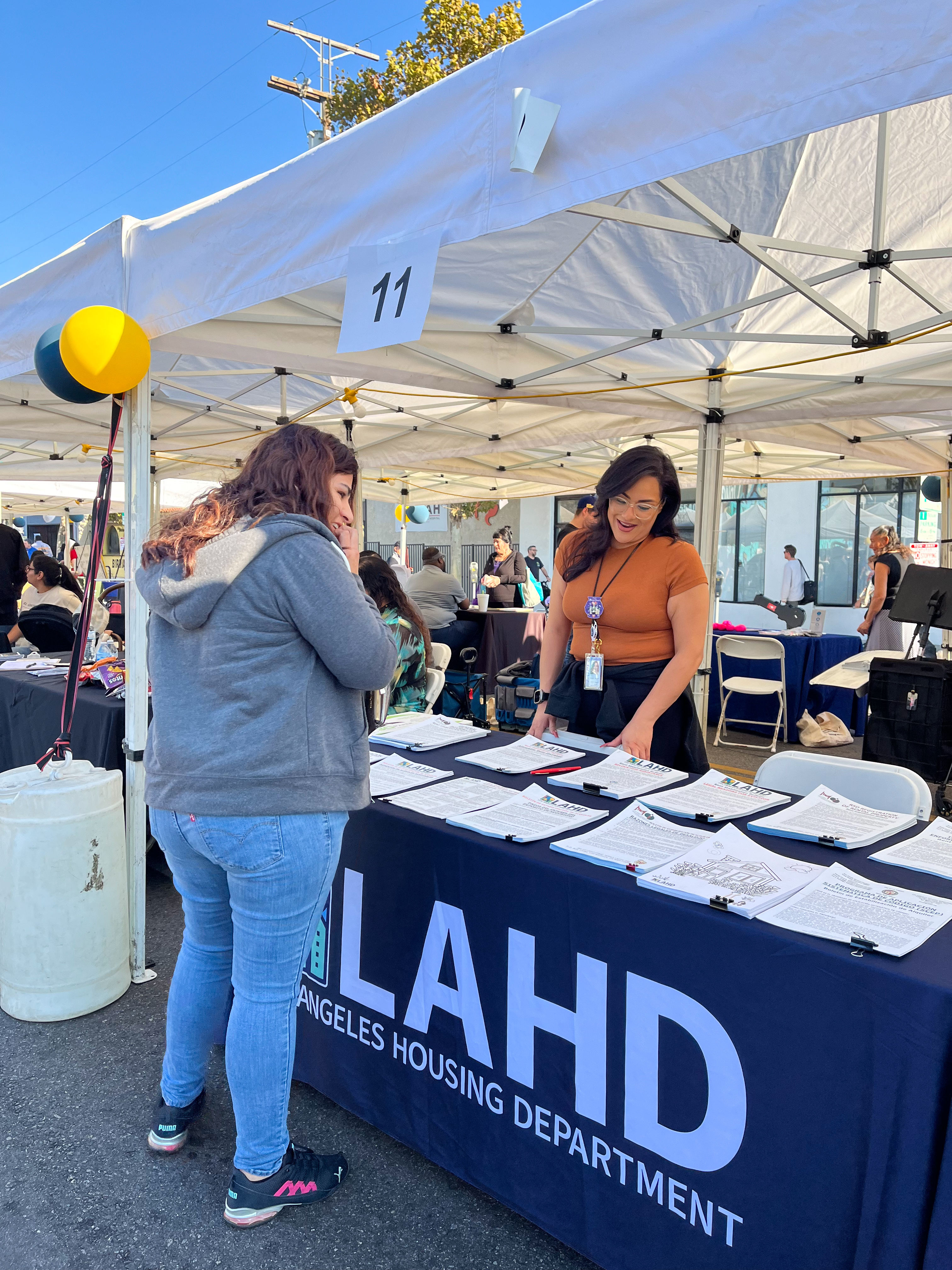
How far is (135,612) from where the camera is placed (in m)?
2.51

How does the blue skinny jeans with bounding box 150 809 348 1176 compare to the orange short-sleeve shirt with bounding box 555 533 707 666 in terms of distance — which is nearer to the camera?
the blue skinny jeans with bounding box 150 809 348 1176

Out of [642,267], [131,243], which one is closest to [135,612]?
[131,243]

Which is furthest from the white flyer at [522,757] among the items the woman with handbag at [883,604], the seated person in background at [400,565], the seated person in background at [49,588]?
the seated person in background at [400,565]

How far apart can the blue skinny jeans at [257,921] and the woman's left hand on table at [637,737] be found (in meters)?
0.95

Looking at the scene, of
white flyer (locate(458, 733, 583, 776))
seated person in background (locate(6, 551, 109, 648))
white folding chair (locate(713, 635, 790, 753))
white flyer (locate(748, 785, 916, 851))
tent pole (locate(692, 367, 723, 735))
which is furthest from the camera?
white folding chair (locate(713, 635, 790, 753))

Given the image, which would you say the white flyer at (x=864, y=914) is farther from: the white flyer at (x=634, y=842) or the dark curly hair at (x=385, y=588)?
the dark curly hair at (x=385, y=588)

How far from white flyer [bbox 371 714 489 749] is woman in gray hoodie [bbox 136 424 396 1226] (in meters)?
0.76

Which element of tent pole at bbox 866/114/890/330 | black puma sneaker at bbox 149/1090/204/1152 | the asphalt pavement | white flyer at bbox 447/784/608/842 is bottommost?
the asphalt pavement

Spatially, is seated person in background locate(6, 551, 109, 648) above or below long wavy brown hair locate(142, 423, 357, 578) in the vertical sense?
below

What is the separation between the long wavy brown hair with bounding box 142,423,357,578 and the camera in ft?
4.64

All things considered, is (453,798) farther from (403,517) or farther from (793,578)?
(793,578)

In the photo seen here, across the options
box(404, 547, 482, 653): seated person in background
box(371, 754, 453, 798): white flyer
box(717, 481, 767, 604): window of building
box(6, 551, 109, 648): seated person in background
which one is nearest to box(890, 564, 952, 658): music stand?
box(404, 547, 482, 653): seated person in background

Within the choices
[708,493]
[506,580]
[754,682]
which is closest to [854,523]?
[506,580]

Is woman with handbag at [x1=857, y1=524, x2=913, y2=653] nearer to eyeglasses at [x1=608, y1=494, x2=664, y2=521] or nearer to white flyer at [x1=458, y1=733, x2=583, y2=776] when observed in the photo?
eyeglasses at [x1=608, y1=494, x2=664, y2=521]
